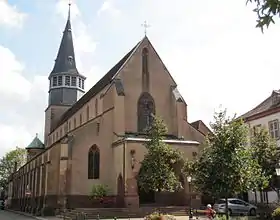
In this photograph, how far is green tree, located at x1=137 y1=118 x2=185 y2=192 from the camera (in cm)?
3178

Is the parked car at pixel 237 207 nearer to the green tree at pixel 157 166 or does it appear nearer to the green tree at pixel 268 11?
the green tree at pixel 157 166

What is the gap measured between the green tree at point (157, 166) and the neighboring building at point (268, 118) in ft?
39.4

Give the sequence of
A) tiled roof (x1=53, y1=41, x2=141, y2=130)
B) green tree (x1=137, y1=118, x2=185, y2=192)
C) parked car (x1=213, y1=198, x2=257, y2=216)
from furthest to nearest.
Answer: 1. tiled roof (x1=53, y1=41, x2=141, y2=130)
2. parked car (x1=213, y1=198, x2=257, y2=216)
3. green tree (x1=137, y1=118, x2=185, y2=192)

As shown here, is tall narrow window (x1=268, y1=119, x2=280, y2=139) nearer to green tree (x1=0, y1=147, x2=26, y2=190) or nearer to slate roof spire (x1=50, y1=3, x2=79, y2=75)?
slate roof spire (x1=50, y1=3, x2=79, y2=75)

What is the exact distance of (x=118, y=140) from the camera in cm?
3784

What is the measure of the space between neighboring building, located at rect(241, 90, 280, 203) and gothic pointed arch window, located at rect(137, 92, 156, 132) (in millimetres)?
10788

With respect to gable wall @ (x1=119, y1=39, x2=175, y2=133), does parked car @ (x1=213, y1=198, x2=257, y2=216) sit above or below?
below

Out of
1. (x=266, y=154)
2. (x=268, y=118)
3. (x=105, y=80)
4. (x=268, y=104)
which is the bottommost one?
(x=266, y=154)

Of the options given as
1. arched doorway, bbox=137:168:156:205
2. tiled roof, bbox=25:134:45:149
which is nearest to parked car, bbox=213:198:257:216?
arched doorway, bbox=137:168:156:205

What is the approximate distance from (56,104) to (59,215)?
Result: 106ft

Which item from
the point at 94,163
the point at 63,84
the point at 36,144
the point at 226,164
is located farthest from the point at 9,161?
the point at 226,164

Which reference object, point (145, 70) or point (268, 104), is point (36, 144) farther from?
point (268, 104)

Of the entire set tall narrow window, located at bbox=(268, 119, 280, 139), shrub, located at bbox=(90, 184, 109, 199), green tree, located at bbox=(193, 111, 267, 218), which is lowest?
shrub, located at bbox=(90, 184, 109, 199)

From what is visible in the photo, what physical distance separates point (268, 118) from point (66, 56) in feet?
120
